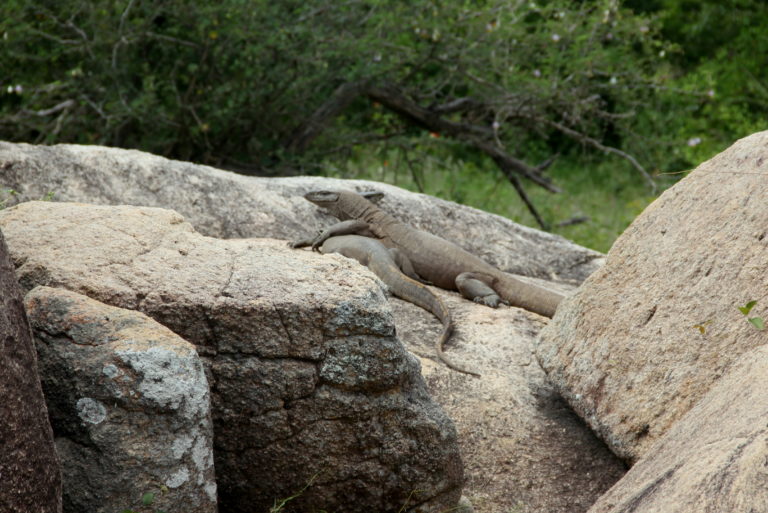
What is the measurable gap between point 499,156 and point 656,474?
793cm

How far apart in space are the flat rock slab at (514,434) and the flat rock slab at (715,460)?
1226 mm

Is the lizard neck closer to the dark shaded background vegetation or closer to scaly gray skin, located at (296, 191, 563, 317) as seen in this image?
scaly gray skin, located at (296, 191, 563, 317)

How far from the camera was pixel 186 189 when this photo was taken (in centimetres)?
663

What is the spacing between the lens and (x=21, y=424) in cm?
258

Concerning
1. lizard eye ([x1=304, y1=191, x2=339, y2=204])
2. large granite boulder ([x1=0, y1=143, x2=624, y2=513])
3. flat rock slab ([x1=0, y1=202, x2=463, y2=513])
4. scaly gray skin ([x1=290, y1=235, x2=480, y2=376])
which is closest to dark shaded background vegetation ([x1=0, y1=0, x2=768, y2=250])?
large granite boulder ([x1=0, y1=143, x2=624, y2=513])

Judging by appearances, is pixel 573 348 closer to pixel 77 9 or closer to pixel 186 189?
pixel 186 189

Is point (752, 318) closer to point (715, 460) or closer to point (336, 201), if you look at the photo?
point (715, 460)

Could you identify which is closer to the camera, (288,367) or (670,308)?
(288,367)

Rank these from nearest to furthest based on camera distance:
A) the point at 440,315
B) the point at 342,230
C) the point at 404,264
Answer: the point at 440,315
the point at 342,230
the point at 404,264

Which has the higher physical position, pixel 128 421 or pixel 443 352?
pixel 128 421

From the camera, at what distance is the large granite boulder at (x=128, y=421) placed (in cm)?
294

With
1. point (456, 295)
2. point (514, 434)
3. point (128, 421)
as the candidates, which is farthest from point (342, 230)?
point (128, 421)

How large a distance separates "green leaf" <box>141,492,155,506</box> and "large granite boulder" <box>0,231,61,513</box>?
287mm

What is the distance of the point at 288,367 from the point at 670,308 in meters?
1.73
